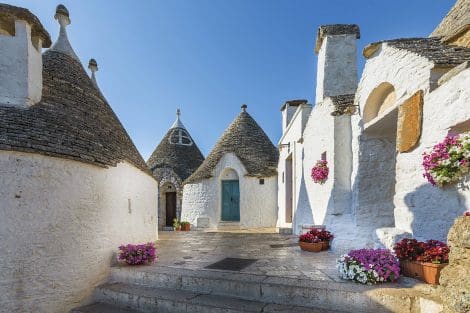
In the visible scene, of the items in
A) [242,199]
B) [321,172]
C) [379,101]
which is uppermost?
[379,101]

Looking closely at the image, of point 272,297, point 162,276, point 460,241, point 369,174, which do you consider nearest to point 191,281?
point 162,276

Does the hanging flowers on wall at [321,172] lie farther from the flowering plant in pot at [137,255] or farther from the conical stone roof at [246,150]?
the conical stone roof at [246,150]

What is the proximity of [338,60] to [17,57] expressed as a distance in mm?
8547

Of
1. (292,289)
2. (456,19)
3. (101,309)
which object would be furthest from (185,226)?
(456,19)

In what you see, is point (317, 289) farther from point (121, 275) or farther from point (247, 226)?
point (247, 226)

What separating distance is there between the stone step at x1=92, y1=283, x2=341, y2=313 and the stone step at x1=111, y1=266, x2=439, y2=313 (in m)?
0.13

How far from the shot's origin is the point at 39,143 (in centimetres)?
479

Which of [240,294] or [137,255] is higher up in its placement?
[137,255]

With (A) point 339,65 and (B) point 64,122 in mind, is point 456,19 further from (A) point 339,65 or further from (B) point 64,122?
(B) point 64,122

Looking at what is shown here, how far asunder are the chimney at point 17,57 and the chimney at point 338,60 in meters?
7.84

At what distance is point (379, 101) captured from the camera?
6250 millimetres

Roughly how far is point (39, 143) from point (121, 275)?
10.2 ft

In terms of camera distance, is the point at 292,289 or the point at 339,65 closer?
the point at 292,289

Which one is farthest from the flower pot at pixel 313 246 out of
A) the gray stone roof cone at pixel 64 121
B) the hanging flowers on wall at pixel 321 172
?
the gray stone roof cone at pixel 64 121
